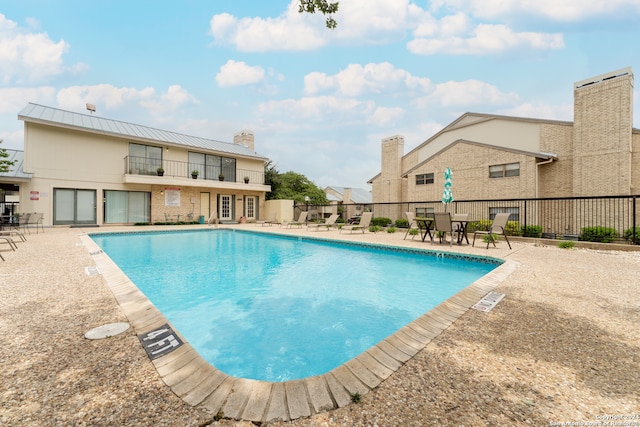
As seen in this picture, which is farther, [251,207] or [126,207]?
[251,207]

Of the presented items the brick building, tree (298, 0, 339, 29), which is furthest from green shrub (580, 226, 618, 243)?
tree (298, 0, 339, 29)

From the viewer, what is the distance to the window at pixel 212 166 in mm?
19250

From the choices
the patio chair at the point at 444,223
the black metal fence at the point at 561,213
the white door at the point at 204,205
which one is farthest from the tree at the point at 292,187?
the patio chair at the point at 444,223

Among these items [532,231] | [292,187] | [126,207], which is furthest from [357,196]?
[532,231]

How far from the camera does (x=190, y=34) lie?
1229cm

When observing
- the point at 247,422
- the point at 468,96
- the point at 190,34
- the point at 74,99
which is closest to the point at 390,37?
the point at 190,34

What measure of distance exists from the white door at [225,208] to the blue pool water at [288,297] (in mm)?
11306

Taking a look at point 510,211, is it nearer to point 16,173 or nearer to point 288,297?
point 288,297

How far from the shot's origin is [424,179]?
18.6 m

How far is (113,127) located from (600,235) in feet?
78.1

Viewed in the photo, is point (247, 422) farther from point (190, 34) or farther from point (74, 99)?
point (74, 99)

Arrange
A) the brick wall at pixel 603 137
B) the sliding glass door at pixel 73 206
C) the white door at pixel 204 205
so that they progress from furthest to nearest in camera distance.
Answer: the white door at pixel 204 205 → the sliding glass door at pixel 73 206 → the brick wall at pixel 603 137

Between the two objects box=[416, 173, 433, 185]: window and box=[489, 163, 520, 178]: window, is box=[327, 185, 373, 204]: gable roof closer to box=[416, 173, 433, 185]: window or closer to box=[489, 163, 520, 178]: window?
box=[416, 173, 433, 185]: window

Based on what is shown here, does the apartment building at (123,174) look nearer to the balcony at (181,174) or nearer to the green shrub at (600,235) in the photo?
the balcony at (181,174)
